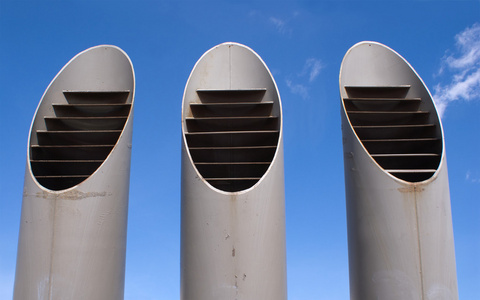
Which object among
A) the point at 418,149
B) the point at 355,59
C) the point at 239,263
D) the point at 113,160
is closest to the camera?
the point at 239,263

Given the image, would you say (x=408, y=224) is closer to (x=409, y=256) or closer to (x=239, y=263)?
(x=409, y=256)

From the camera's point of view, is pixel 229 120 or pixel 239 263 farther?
pixel 229 120

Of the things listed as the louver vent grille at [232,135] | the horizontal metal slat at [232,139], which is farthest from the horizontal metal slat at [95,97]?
the horizontal metal slat at [232,139]

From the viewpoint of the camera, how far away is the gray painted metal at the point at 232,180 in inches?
371

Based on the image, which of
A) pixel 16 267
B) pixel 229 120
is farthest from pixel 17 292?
pixel 229 120

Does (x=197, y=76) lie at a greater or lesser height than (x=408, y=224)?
greater

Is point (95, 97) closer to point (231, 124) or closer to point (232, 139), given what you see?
point (231, 124)

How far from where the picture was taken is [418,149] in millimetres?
10992

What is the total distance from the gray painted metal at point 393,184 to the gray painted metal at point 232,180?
1356 millimetres

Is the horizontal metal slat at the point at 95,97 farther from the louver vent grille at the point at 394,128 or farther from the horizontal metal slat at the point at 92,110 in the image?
the louver vent grille at the point at 394,128

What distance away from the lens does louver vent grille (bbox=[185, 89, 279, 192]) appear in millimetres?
10875

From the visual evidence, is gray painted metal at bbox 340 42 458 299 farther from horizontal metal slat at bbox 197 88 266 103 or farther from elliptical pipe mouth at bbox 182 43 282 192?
horizontal metal slat at bbox 197 88 266 103

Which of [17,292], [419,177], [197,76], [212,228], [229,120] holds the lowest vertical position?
[17,292]

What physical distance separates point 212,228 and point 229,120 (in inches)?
96.1
